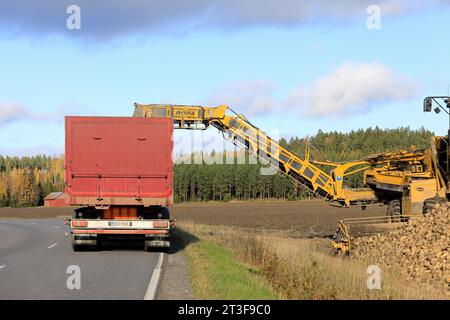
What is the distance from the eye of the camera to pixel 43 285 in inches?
416

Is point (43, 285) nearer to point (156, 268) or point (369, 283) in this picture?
point (156, 268)

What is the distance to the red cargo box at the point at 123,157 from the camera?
16.1 metres

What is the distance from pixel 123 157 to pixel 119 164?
0.22 meters

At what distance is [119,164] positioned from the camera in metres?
16.2

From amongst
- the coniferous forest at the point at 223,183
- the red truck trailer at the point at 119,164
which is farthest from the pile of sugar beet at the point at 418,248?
the coniferous forest at the point at 223,183

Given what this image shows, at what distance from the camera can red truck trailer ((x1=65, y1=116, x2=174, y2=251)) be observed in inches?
631

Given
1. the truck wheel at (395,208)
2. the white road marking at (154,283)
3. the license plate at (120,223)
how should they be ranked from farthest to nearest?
the truck wheel at (395,208) < the license plate at (120,223) < the white road marking at (154,283)

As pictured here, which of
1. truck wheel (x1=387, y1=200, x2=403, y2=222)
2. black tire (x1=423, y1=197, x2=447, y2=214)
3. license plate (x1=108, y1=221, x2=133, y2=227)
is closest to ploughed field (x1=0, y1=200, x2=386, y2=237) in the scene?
truck wheel (x1=387, y1=200, x2=403, y2=222)

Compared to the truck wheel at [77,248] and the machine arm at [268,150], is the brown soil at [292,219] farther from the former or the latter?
the truck wheel at [77,248]

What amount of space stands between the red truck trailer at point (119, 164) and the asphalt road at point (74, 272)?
3.40 feet

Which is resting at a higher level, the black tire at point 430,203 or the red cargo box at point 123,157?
the red cargo box at point 123,157

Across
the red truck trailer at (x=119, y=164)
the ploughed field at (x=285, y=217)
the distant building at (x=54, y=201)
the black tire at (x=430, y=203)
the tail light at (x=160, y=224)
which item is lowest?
the distant building at (x=54, y=201)
